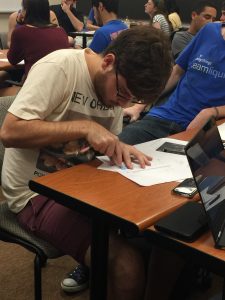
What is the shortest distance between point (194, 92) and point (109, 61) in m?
0.93

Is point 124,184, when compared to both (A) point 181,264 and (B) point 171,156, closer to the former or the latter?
(B) point 171,156

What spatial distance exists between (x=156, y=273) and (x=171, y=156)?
0.39 metres

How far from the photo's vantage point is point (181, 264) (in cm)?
156

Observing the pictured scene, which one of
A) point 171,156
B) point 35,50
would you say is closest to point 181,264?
point 171,156

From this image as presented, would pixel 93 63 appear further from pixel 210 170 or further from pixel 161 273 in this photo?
pixel 161 273

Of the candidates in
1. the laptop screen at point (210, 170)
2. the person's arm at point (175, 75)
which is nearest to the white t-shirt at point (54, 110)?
the laptop screen at point (210, 170)

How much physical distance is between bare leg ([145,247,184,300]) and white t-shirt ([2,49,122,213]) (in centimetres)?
41

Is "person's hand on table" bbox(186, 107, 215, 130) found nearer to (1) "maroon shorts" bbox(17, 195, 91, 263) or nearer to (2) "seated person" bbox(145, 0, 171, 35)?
(1) "maroon shorts" bbox(17, 195, 91, 263)

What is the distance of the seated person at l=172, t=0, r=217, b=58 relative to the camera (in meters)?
3.41

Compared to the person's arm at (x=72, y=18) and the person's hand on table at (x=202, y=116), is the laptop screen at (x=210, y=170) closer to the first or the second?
the person's hand on table at (x=202, y=116)

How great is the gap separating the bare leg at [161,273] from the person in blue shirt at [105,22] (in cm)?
198

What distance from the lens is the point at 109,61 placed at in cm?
131

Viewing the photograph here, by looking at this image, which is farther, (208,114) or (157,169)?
(208,114)

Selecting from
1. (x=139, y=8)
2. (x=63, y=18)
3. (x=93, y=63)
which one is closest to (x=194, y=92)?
(x=93, y=63)
